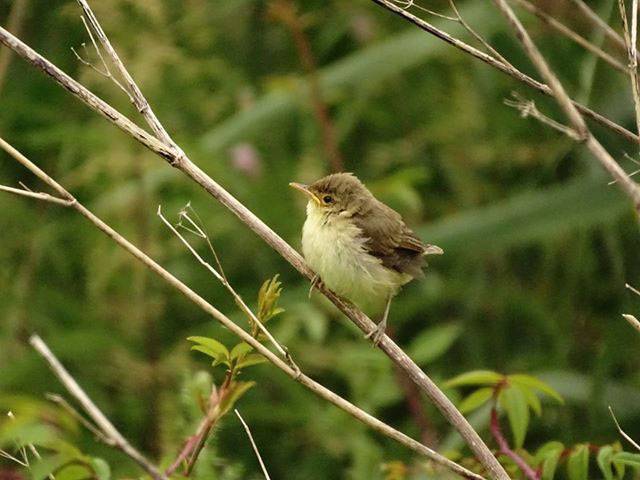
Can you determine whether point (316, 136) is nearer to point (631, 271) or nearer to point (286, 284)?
point (286, 284)

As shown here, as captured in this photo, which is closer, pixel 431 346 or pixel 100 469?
pixel 100 469

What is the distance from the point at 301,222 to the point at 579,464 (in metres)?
3.08

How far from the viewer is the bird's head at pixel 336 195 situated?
4137 millimetres

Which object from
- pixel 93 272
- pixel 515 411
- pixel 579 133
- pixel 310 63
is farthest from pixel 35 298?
pixel 579 133

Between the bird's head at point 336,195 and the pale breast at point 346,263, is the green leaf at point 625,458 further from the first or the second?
the bird's head at point 336,195

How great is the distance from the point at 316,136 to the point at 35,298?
169 centimetres

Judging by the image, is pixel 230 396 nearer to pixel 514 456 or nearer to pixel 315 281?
pixel 514 456

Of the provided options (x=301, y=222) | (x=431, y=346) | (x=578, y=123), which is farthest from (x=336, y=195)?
(x=578, y=123)

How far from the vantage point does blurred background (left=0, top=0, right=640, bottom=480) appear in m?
4.91

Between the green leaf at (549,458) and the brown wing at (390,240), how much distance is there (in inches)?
58.1

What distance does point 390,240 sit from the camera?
13.6 feet

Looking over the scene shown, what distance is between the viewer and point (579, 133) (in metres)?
2.13

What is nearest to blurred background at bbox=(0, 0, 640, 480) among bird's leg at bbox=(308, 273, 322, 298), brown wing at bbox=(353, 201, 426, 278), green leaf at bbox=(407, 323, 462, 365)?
green leaf at bbox=(407, 323, 462, 365)

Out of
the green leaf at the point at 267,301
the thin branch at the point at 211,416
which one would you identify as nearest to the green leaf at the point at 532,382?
the green leaf at the point at 267,301
